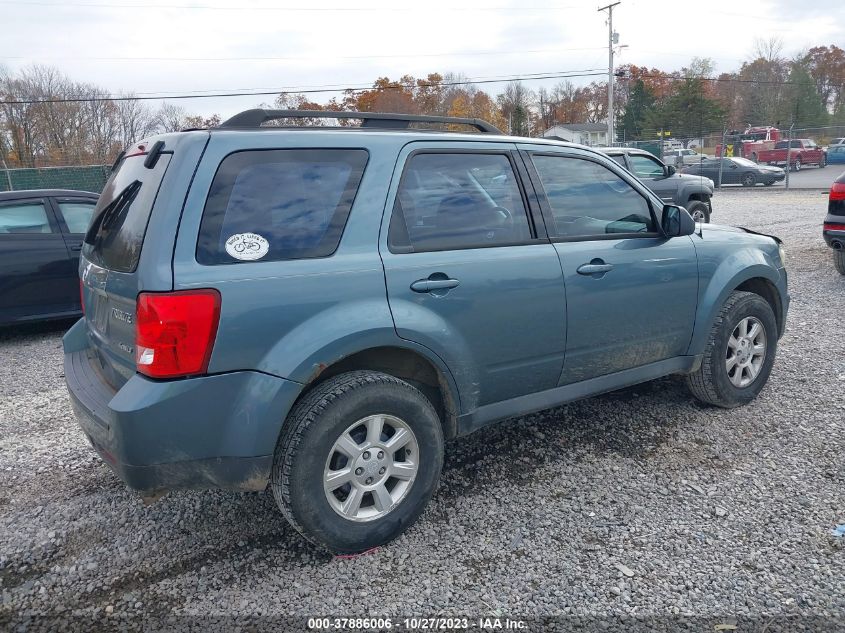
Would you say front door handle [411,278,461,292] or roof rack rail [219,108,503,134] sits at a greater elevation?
roof rack rail [219,108,503,134]

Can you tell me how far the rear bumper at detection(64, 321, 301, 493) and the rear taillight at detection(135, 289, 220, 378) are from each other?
61 millimetres

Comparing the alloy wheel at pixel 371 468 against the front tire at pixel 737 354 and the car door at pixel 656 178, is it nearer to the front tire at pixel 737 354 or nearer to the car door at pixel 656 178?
the front tire at pixel 737 354

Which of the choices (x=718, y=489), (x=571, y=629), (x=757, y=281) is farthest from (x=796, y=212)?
(x=571, y=629)

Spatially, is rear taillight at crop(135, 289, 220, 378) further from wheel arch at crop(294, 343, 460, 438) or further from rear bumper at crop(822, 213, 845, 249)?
rear bumper at crop(822, 213, 845, 249)

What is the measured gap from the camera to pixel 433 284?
9.88 ft

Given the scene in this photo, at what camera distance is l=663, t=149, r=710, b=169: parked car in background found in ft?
110

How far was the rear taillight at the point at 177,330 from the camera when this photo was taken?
2475 millimetres

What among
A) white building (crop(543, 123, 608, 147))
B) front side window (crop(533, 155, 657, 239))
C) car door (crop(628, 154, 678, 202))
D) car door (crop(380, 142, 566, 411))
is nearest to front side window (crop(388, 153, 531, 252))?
car door (crop(380, 142, 566, 411))

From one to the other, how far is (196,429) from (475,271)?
4.67 ft

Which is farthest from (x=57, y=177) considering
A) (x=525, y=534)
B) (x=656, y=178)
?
(x=525, y=534)

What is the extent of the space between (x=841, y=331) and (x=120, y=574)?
6.30 m

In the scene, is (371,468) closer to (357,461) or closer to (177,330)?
(357,461)

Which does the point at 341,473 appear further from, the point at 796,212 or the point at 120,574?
the point at 796,212

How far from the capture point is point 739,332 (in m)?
4.38
